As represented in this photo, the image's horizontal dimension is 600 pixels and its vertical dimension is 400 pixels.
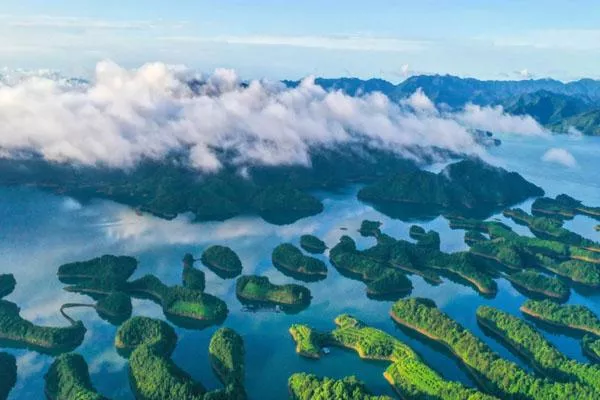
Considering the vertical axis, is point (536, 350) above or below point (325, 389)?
below

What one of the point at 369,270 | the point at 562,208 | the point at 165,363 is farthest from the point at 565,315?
the point at 562,208

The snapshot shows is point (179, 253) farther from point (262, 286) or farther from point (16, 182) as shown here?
point (16, 182)

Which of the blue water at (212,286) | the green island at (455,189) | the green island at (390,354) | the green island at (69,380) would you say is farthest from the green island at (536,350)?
the green island at (455,189)

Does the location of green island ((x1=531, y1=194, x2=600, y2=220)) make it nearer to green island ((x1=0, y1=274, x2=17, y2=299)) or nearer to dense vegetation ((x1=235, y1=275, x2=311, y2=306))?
dense vegetation ((x1=235, y1=275, x2=311, y2=306))

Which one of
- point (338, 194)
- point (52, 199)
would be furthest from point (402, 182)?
point (52, 199)

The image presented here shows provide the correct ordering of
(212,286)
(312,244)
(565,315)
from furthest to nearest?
1. (312,244)
2. (212,286)
3. (565,315)

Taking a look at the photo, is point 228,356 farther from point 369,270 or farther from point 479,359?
point 369,270
